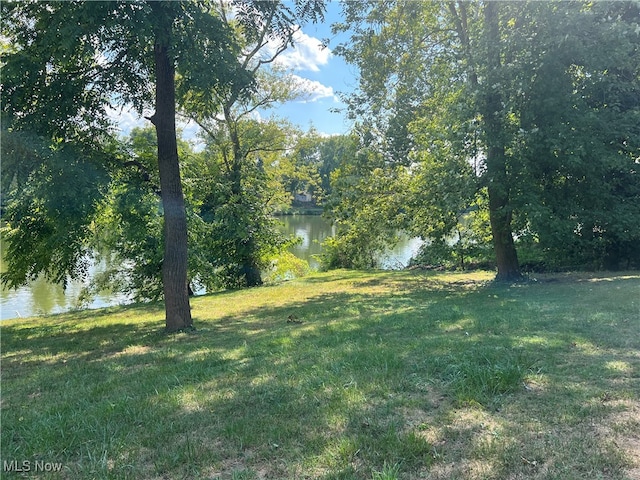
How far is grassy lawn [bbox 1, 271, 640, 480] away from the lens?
243 cm

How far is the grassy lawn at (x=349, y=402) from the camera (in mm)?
2430

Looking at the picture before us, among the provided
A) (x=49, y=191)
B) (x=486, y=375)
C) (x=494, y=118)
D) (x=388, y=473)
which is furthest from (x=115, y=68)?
(x=494, y=118)

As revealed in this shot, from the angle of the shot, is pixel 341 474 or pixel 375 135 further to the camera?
pixel 375 135

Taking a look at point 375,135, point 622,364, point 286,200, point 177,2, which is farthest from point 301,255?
point 622,364

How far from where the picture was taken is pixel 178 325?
735cm

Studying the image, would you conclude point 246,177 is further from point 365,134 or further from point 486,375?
point 486,375

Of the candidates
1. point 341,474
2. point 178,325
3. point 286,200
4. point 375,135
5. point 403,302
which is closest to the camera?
point 341,474

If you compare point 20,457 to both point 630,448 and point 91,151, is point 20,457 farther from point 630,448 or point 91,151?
point 91,151

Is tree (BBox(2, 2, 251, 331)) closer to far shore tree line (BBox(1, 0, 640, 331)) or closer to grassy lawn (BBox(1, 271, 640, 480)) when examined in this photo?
far shore tree line (BBox(1, 0, 640, 331))

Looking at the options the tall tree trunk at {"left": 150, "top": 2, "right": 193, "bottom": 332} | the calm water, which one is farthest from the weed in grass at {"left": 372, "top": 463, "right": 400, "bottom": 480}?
the calm water

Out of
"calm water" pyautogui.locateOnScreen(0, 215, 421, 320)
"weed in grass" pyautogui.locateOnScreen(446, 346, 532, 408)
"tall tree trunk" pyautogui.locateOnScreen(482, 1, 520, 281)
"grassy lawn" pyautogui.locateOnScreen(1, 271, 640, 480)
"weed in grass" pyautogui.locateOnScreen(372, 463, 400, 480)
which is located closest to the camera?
"weed in grass" pyautogui.locateOnScreen(372, 463, 400, 480)

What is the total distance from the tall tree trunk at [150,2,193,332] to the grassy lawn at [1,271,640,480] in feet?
3.26

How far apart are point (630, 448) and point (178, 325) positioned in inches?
252

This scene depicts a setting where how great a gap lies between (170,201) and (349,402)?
5196 millimetres
